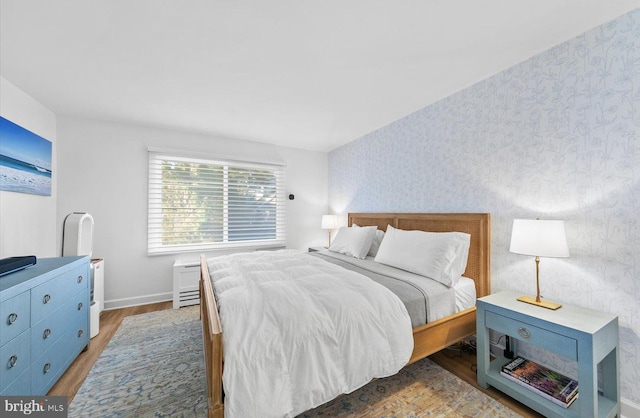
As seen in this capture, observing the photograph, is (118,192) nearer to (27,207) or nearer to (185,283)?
(27,207)

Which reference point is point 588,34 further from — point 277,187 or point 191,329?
point 191,329

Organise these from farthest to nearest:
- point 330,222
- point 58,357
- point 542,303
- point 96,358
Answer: point 330,222, point 96,358, point 58,357, point 542,303

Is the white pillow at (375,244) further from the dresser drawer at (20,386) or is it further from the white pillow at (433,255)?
Answer: the dresser drawer at (20,386)

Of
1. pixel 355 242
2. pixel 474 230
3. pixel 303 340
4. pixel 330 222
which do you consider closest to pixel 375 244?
pixel 355 242

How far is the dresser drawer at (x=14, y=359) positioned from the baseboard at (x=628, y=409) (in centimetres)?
352

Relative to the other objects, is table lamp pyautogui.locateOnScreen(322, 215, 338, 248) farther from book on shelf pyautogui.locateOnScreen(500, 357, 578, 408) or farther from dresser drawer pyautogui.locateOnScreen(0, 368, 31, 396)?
dresser drawer pyautogui.locateOnScreen(0, 368, 31, 396)

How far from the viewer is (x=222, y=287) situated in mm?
1754

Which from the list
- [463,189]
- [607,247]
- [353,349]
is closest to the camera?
[353,349]

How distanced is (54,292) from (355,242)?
2.66 meters

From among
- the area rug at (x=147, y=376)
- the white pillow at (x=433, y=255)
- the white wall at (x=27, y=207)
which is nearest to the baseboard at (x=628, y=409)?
the white pillow at (x=433, y=255)

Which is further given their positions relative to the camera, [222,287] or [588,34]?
[222,287]

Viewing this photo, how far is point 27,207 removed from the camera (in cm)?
244

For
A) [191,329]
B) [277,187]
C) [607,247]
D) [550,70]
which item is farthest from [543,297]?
[277,187]

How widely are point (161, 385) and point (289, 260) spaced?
4.37 ft
